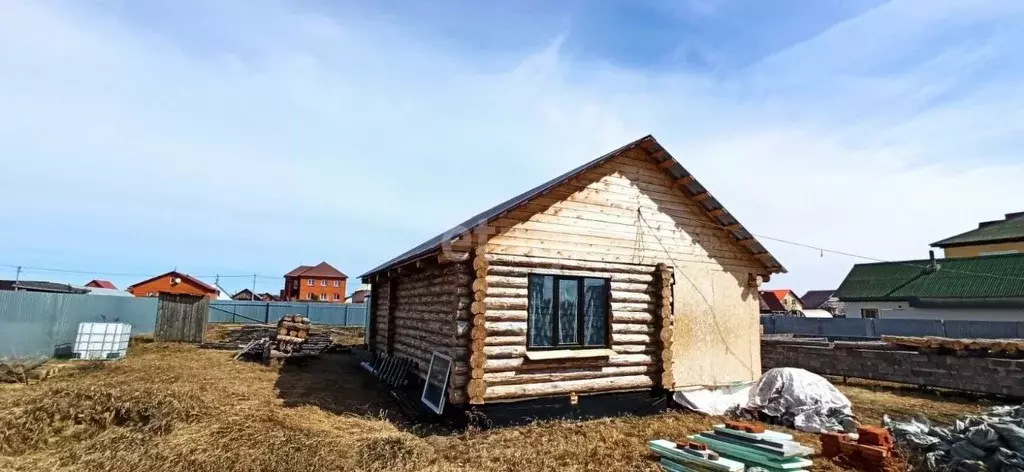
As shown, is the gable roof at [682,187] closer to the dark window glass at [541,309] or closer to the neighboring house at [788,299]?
the dark window glass at [541,309]

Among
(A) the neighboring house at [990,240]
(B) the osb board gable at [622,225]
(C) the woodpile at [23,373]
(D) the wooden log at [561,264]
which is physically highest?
(A) the neighboring house at [990,240]

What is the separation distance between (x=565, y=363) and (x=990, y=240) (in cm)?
4529

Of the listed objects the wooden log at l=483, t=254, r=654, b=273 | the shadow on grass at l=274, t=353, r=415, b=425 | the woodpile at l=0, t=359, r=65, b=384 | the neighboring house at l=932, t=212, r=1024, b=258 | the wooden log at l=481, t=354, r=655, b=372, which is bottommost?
the shadow on grass at l=274, t=353, r=415, b=425

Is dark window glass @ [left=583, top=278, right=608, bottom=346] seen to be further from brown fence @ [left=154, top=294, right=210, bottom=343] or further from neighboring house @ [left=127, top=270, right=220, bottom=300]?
neighboring house @ [left=127, top=270, right=220, bottom=300]

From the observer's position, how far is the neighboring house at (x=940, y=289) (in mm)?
28031

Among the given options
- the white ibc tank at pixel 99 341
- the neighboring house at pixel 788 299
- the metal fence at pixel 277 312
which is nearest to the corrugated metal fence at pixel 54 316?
the white ibc tank at pixel 99 341

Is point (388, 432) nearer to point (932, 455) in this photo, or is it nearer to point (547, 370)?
point (547, 370)

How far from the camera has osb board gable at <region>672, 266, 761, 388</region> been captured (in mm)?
11234

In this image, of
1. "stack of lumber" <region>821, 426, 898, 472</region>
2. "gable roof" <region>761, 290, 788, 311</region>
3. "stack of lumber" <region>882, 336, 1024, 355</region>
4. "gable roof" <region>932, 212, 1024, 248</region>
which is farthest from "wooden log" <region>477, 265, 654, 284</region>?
"gable roof" <region>761, 290, 788, 311</region>

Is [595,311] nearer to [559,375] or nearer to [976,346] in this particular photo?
[559,375]

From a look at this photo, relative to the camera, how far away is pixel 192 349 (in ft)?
66.5

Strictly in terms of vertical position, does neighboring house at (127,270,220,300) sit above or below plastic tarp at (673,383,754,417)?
above

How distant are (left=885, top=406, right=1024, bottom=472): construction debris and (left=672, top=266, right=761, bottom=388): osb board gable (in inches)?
148

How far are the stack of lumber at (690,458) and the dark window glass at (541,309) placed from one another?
281 cm
